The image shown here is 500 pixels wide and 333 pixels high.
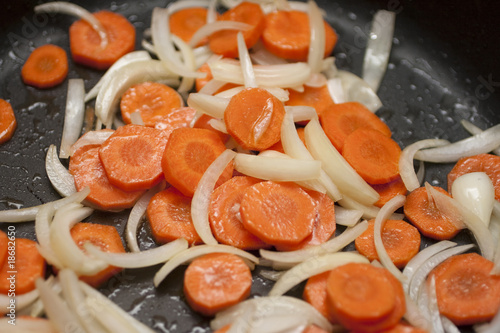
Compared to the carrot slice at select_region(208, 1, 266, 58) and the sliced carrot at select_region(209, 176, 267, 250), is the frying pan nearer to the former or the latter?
the sliced carrot at select_region(209, 176, 267, 250)

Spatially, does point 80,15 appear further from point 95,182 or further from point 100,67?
point 95,182

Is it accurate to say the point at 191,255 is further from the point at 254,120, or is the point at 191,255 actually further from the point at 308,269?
the point at 254,120

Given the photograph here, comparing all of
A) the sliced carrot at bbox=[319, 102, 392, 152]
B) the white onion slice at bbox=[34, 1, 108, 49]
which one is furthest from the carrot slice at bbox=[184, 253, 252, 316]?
the white onion slice at bbox=[34, 1, 108, 49]

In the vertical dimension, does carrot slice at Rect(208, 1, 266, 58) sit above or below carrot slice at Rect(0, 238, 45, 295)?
above

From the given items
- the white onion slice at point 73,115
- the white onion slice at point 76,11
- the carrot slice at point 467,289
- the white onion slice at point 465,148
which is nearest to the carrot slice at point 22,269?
the white onion slice at point 73,115

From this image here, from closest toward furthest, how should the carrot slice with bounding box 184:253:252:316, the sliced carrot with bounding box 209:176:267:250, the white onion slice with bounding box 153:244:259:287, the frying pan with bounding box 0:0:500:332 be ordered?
the carrot slice with bounding box 184:253:252:316, the white onion slice with bounding box 153:244:259:287, the sliced carrot with bounding box 209:176:267:250, the frying pan with bounding box 0:0:500:332

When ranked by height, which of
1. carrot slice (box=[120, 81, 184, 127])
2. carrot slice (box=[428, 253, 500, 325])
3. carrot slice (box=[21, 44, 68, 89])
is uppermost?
carrot slice (box=[21, 44, 68, 89])

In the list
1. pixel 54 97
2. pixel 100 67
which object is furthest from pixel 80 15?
pixel 54 97

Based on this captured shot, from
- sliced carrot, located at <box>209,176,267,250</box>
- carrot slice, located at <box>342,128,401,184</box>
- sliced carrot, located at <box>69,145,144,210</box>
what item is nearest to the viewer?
sliced carrot, located at <box>209,176,267,250</box>
